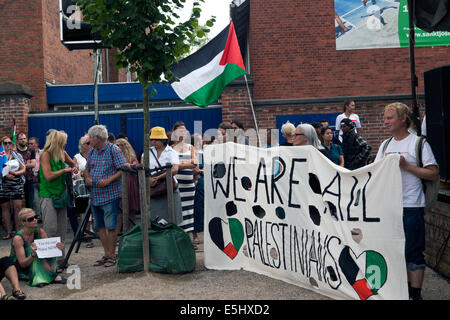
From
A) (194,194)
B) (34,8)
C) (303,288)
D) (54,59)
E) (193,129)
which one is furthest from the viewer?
(54,59)

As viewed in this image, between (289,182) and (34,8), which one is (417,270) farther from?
(34,8)

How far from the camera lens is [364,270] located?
4484 mm

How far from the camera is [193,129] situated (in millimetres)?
13703

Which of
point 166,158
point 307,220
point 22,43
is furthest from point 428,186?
point 22,43

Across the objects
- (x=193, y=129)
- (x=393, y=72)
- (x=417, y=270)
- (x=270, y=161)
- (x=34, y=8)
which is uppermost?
(x=34, y=8)

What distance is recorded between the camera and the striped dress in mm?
7746

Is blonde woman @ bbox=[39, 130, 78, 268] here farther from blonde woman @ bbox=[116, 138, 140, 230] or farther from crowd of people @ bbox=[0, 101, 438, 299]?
blonde woman @ bbox=[116, 138, 140, 230]

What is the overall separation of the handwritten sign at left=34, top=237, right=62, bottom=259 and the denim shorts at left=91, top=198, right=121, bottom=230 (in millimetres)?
792

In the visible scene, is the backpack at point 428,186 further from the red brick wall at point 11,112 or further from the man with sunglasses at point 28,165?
the red brick wall at point 11,112

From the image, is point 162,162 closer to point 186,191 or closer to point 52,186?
point 186,191

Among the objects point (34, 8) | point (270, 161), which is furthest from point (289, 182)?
point (34, 8)

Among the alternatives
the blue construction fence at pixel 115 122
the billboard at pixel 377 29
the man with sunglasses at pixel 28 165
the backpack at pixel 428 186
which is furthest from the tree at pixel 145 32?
the billboard at pixel 377 29

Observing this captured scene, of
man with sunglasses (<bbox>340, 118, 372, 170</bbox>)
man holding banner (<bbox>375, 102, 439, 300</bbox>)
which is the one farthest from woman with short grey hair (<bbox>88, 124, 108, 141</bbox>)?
man with sunglasses (<bbox>340, 118, 372, 170</bbox>)
